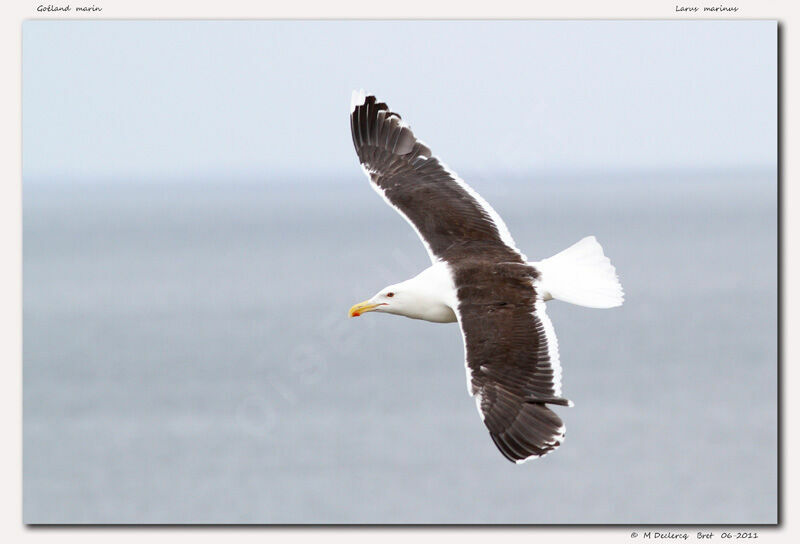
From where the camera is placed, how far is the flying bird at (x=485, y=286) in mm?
6008

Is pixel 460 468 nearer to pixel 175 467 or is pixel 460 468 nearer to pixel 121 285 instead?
pixel 175 467

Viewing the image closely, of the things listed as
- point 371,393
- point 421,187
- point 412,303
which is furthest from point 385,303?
point 371,393

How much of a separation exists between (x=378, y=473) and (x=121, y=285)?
18984mm

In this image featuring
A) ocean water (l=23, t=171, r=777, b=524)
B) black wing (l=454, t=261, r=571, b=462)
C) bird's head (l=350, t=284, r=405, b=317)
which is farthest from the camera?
ocean water (l=23, t=171, r=777, b=524)

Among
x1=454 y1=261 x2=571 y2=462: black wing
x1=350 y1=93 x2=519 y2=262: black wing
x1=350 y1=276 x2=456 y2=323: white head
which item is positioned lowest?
x1=454 y1=261 x2=571 y2=462: black wing

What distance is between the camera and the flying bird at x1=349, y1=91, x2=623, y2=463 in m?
6.01

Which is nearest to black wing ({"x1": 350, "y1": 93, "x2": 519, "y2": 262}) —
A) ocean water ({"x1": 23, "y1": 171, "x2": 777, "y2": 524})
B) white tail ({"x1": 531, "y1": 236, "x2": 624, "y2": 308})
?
white tail ({"x1": 531, "y1": 236, "x2": 624, "y2": 308})

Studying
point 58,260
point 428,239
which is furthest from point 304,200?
point 428,239

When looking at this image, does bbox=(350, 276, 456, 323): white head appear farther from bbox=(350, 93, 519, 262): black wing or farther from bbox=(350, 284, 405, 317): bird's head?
bbox=(350, 93, 519, 262): black wing

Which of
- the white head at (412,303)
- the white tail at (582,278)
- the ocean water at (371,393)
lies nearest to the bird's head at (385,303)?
the white head at (412,303)

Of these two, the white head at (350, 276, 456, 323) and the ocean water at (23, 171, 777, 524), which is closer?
the white head at (350, 276, 456, 323)

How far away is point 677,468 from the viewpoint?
888 inches

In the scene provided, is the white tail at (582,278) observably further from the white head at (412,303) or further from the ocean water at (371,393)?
the ocean water at (371,393)

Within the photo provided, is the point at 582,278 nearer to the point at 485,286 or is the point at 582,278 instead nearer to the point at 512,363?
the point at 485,286
